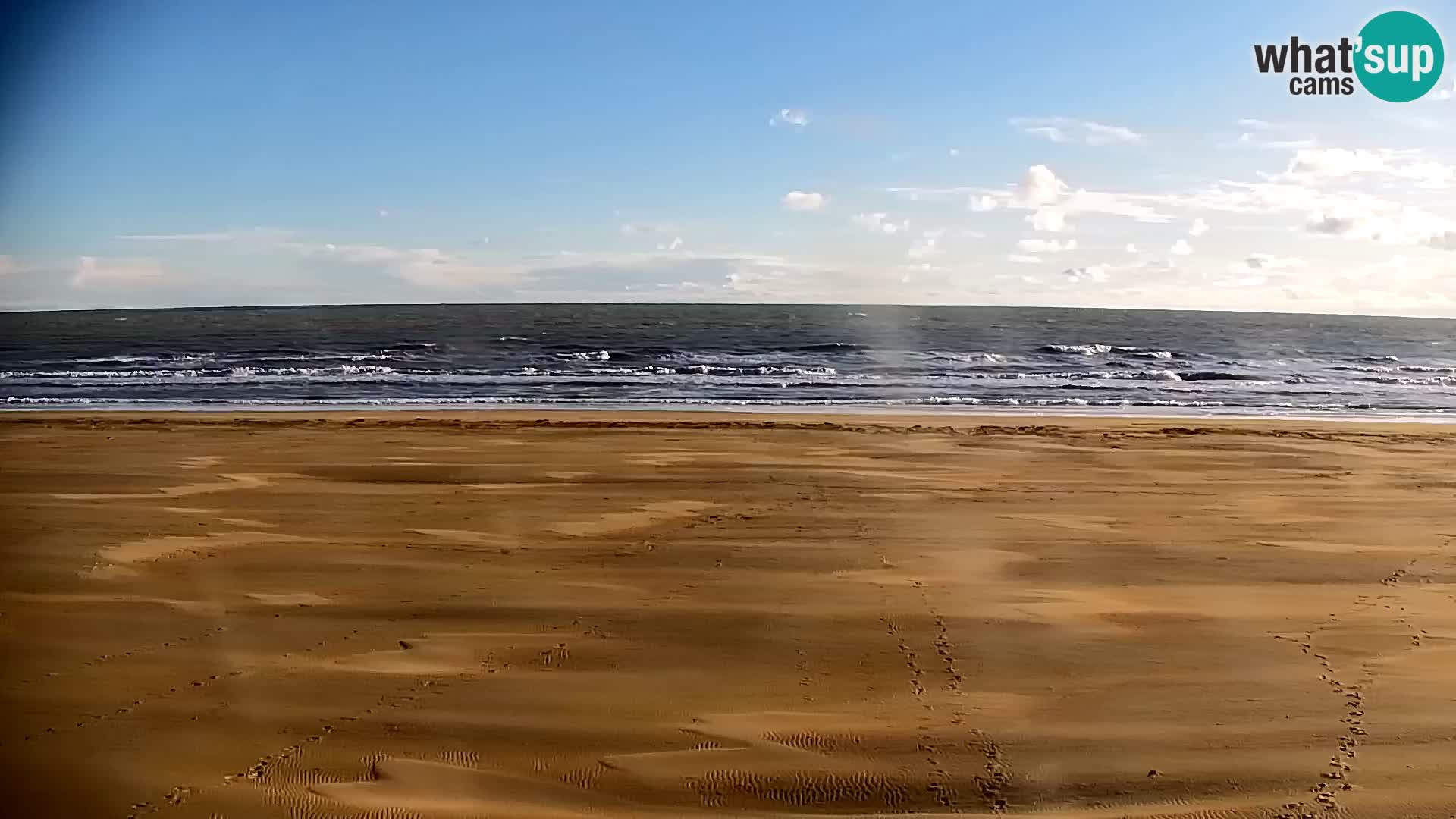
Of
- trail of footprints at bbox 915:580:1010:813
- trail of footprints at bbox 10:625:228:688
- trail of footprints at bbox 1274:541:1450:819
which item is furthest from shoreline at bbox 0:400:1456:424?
trail of footprints at bbox 10:625:228:688

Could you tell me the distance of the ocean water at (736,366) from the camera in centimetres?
1839

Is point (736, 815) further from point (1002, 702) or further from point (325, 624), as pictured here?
point (325, 624)

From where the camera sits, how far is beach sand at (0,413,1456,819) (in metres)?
3.51

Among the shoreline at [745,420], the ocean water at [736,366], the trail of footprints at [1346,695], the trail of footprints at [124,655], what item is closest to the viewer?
the trail of footprints at [1346,695]

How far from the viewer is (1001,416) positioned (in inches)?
599

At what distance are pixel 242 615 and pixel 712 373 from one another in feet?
62.0

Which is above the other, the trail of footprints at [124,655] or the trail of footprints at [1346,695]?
the trail of footprints at [124,655]

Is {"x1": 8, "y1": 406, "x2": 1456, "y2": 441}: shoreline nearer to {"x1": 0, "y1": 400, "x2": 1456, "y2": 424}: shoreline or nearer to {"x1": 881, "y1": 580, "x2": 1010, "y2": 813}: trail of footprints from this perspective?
{"x1": 0, "y1": 400, "x2": 1456, "y2": 424}: shoreline

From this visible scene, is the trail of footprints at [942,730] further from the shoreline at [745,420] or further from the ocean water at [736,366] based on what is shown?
the ocean water at [736,366]

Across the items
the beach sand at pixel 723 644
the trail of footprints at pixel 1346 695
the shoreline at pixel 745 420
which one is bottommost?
the trail of footprints at pixel 1346 695

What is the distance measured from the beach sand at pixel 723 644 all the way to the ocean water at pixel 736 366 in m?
8.89

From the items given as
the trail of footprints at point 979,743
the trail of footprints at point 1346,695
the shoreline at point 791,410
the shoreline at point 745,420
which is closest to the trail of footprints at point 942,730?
the trail of footprints at point 979,743

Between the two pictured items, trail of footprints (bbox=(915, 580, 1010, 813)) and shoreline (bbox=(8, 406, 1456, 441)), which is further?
shoreline (bbox=(8, 406, 1456, 441))

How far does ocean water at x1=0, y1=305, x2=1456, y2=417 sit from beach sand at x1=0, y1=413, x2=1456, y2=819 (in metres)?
8.89
